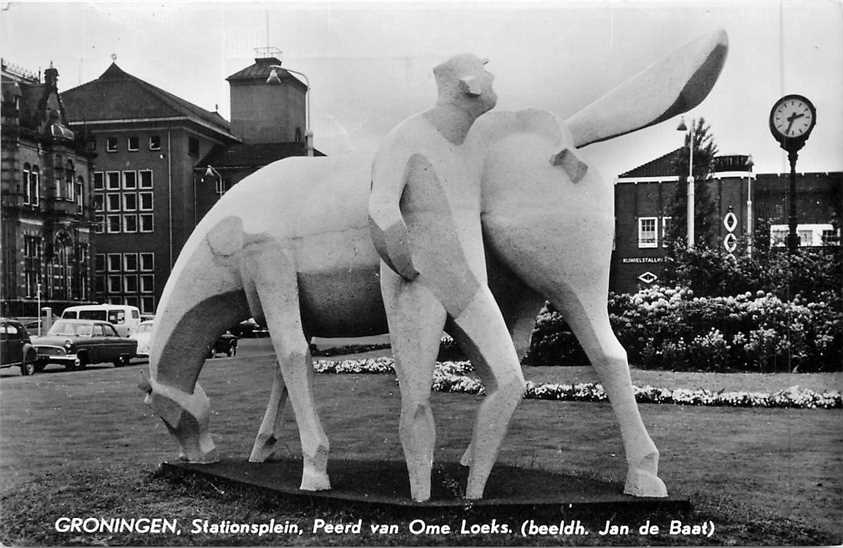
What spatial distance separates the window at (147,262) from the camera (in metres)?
12.0

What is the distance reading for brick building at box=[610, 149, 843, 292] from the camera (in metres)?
14.4

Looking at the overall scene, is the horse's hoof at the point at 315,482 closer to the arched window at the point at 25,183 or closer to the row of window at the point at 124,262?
the row of window at the point at 124,262

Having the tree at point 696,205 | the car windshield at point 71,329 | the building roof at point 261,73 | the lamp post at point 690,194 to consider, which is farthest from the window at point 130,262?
the tree at point 696,205

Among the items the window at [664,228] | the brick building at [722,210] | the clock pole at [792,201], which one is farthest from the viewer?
the window at [664,228]

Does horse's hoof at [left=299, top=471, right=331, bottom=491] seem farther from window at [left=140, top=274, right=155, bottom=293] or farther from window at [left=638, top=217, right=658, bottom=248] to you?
window at [left=638, top=217, right=658, bottom=248]

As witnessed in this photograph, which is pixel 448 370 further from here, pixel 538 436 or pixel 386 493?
pixel 386 493

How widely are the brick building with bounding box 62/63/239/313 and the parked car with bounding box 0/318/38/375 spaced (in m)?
1.23

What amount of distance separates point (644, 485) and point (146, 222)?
782 cm

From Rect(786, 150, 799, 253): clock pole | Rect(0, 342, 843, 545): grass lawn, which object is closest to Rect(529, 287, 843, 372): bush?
Rect(0, 342, 843, 545): grass lawn

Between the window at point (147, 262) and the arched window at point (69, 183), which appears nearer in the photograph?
the window at point (147, 262)

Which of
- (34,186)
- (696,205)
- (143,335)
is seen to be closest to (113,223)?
(34,186)

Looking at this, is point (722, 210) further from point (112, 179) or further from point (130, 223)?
point (112, 179)

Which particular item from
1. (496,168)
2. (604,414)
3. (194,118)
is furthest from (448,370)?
(496,168)

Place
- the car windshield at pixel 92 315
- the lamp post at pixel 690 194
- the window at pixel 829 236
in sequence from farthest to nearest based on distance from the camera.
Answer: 1. the lamp post at pixel 690 194
2. the window at pixel 829 236
3. the car windshield at pixel 92 315
